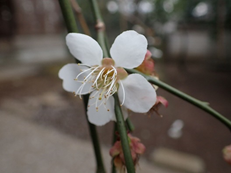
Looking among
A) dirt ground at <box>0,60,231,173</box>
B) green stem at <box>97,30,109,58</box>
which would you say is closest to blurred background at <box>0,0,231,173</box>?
dirt ground at <box>0,60,231,173</box>

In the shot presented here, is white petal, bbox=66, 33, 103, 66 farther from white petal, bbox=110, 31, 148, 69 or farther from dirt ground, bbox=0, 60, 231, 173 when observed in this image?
dirt ground, bbox=0, 60, 231, 173

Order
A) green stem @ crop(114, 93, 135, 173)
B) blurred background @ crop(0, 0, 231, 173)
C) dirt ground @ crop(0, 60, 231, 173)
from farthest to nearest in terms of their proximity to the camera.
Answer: dirt ground @ crop(0, 60, 231, 173) → blurred background @ crop(0, 0, 231, 173) → green stem @ crop(114, 93, 135, 173)

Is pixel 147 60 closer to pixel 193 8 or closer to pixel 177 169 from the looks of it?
pixel 177 169

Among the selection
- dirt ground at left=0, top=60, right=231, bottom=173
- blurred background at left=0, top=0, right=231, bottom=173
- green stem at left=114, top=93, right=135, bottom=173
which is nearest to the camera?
green stem at left=114, top=93, right=135, bottom=173

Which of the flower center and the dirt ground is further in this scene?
the dirt ground

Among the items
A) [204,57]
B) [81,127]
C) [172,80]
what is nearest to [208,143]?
[81,127]

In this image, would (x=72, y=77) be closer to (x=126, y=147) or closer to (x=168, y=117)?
(x=126, y=147)

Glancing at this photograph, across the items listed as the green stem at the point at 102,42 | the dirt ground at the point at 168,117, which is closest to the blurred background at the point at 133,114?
the dirt ground at the point at 168,117
